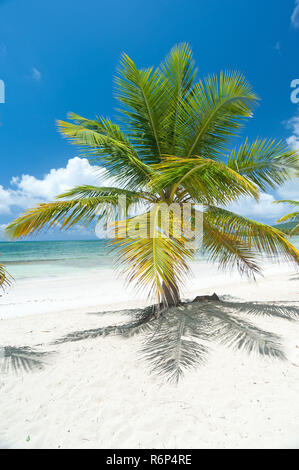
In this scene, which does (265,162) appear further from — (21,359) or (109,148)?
(21,359)

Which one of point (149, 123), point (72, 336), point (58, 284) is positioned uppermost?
point (149, 123)

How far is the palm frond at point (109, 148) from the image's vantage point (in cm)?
454

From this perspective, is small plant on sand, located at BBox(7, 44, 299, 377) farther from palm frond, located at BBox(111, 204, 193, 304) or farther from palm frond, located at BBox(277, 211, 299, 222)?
palm frond, located at BBox(277, 211, 299, 222)

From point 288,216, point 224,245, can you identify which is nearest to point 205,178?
point 224,245

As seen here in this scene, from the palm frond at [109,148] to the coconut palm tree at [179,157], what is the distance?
0.02m

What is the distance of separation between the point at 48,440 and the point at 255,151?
5.04 meters

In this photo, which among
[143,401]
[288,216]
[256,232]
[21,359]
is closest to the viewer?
[143,401]

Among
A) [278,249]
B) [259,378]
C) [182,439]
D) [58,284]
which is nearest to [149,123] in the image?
[278,249]

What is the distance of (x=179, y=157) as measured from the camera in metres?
4.85

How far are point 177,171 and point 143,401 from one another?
275 cm

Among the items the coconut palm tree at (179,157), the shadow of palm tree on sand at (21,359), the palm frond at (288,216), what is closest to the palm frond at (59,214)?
the coconut palm tree at (179,157)

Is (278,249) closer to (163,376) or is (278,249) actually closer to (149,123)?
(163,376)

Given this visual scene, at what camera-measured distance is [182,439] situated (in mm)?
2143

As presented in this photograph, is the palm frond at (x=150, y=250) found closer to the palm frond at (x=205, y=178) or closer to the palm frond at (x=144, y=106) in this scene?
the palm frond at (x=205, y=178)
